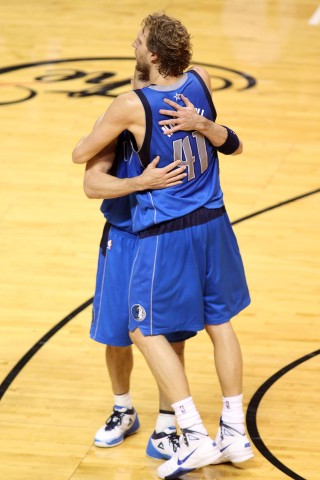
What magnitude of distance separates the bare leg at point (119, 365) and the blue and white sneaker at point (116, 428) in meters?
0.10

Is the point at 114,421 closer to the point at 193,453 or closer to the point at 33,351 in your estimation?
the point at 193,453

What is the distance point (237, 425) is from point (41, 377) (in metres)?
1.21

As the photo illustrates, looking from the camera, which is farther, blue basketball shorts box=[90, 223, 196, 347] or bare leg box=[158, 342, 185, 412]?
bare leg box=[158, 342, 185, 412]

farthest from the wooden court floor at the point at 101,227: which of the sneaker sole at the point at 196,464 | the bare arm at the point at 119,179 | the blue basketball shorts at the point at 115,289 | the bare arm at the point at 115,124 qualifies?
the bare arm at the point at 115,124

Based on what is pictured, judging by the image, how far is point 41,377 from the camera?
505cm

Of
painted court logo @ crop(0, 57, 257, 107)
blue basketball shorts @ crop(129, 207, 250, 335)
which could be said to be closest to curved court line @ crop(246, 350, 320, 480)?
blue basketball shorts @ crop(129, 207, 250, 335)

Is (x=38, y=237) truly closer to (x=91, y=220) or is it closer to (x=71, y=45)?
(x=91, y=220)

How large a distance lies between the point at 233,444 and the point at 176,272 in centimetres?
69

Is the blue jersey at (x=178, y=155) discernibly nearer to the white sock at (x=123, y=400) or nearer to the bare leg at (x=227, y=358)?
the bare leg at (x=227, y=358)

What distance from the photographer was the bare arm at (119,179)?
3.95m

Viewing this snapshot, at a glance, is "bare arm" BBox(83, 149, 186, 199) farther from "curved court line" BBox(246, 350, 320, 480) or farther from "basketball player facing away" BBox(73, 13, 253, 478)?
"curved court line" BBox(246, 350, 320, 480)

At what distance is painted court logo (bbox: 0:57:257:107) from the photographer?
9.38 m

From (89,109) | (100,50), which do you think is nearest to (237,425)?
(89,109)

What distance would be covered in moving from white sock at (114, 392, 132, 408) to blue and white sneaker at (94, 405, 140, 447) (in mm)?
13
